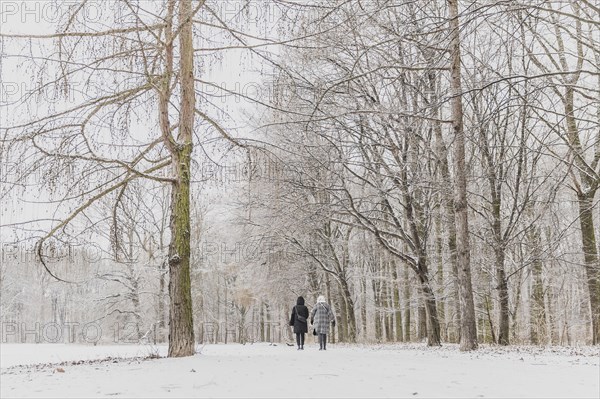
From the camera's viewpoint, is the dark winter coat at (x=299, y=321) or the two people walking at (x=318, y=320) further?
the dark winter coat at (x=299, y=321)

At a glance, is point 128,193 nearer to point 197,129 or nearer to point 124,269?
point 197,129

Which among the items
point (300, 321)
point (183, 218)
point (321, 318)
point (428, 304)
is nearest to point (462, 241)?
point (428, 304)

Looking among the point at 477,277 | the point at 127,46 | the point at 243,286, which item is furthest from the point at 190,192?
the point at 243,286

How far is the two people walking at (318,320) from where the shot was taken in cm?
1631

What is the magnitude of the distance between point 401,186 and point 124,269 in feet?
74.6

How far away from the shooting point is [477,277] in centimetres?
2012

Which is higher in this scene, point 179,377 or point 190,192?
point 190,192

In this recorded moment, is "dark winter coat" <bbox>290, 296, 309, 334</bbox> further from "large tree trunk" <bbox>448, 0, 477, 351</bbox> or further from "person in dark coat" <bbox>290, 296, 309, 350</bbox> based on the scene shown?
"large tree trunk" <bbox>448, 0, 477, 351</bbox>

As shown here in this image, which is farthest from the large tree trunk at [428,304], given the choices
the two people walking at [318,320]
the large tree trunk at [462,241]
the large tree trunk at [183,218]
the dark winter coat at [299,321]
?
the large tree trunk at [183,218]

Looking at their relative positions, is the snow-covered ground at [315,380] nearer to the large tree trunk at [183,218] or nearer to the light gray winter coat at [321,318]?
the large tree trunk at [183,218]

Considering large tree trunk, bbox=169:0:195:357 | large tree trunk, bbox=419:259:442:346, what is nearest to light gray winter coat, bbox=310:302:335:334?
large tree trunk, bbox=419:259:442:346

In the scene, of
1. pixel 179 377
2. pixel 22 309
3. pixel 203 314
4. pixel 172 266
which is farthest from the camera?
pixel 22 309

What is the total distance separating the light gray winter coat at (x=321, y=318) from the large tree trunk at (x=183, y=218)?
21.8 feet

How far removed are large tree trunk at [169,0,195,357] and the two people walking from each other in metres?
6.39
